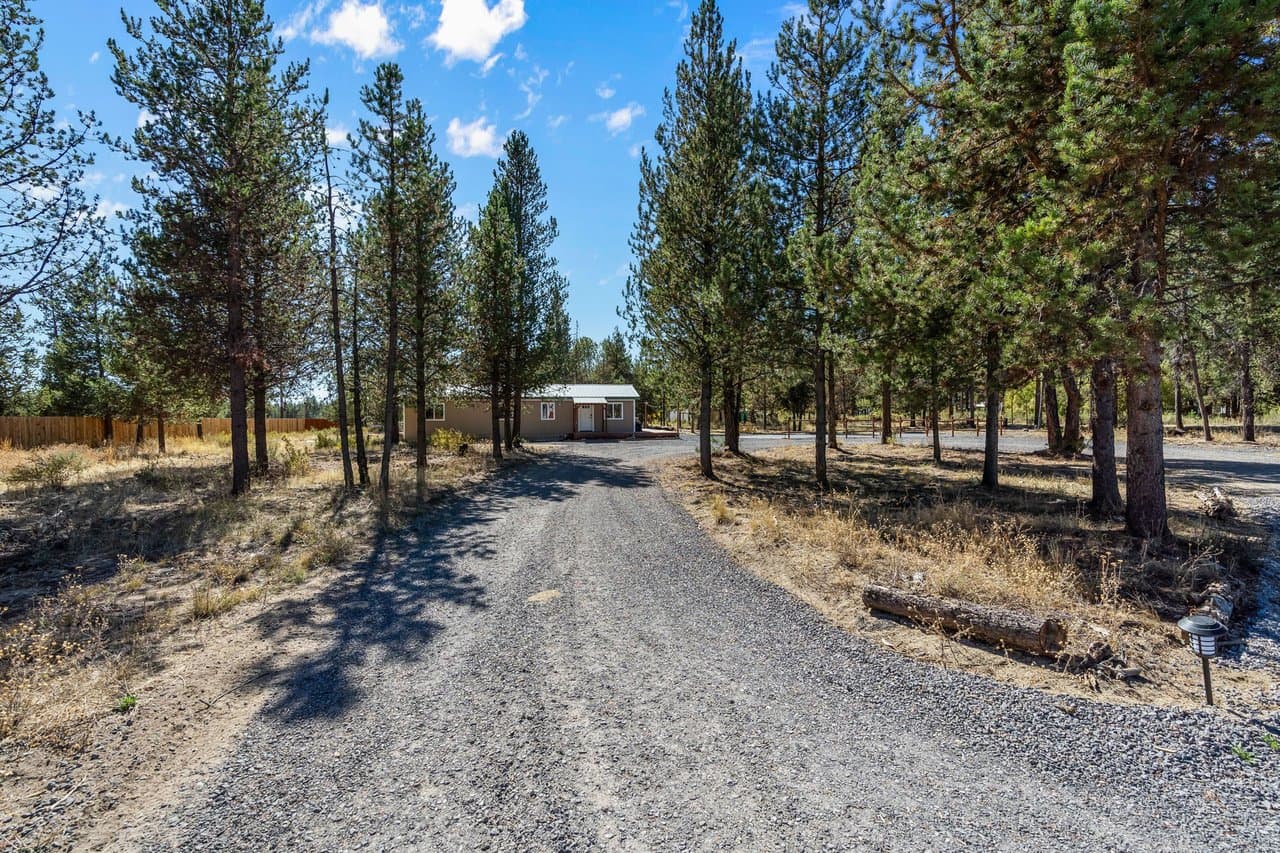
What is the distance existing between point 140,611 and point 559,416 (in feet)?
86.3

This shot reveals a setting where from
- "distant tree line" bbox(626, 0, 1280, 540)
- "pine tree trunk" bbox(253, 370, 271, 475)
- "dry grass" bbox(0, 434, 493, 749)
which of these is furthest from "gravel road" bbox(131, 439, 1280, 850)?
"pine tree trunk" bbox(253, 370, 271, 475)

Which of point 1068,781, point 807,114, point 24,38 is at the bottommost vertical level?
point 1068,781

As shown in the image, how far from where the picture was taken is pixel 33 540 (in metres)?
7.77

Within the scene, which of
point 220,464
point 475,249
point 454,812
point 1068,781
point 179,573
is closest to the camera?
point 454,812

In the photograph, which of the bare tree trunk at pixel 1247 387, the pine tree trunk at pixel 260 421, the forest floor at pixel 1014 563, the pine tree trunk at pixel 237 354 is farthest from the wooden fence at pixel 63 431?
the bare tree trunk at pixel 1247 387

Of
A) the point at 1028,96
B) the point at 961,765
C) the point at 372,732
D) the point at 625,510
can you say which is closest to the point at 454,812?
the point at 372,732

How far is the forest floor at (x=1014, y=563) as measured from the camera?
13.8 ft

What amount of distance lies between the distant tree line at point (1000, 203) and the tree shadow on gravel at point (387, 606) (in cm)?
719

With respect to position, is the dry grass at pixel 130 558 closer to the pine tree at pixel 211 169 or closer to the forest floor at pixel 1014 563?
the pine tree at pixel 211 169

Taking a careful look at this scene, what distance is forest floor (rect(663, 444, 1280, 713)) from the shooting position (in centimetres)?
420

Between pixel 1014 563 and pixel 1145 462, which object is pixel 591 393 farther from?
pixel 1014 563

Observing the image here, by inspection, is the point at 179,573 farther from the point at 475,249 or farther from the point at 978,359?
the point at 475,249

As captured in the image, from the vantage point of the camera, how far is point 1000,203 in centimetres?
782

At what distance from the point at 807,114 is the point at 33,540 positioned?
52.2ft
